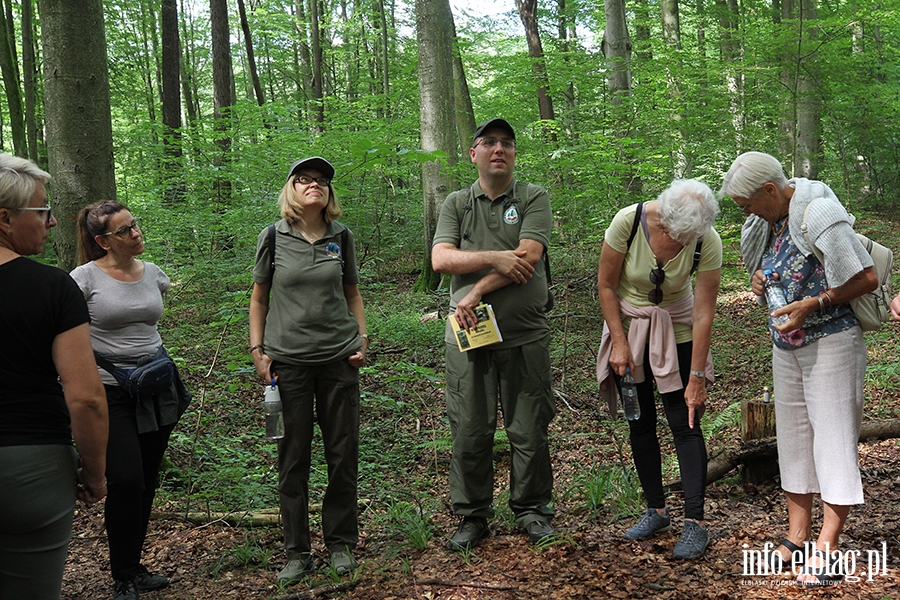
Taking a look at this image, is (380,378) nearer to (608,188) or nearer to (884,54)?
(608,188)

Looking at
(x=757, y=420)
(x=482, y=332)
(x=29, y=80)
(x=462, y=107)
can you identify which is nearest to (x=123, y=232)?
(x=482, y=332)

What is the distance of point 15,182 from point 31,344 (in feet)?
1.81

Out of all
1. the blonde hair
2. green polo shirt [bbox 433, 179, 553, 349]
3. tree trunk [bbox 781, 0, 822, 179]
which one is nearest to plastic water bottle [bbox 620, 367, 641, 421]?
green polo shirt [bbox 433, 179, 553, 349]

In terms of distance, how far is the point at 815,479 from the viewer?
10.4 ft

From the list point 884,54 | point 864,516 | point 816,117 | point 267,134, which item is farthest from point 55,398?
point 884,54

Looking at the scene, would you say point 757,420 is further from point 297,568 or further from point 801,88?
point 801,88

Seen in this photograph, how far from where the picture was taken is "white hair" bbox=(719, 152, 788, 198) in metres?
3.10

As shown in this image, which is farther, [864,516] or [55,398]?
[864,516]

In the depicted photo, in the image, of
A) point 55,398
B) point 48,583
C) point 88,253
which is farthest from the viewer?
point 88,253

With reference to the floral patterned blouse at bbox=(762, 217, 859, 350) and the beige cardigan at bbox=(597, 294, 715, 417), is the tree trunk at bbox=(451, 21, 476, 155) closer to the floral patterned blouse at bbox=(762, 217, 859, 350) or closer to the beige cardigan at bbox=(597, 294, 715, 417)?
the beige cardigan at bbox=(597, 294, 715, 417)

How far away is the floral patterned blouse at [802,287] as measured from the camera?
3033 millimetres

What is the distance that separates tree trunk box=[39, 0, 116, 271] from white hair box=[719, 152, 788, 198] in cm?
400

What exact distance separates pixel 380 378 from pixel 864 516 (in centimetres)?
495

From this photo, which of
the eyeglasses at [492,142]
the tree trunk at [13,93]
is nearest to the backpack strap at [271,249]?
the eyeglasses at [492,142]
